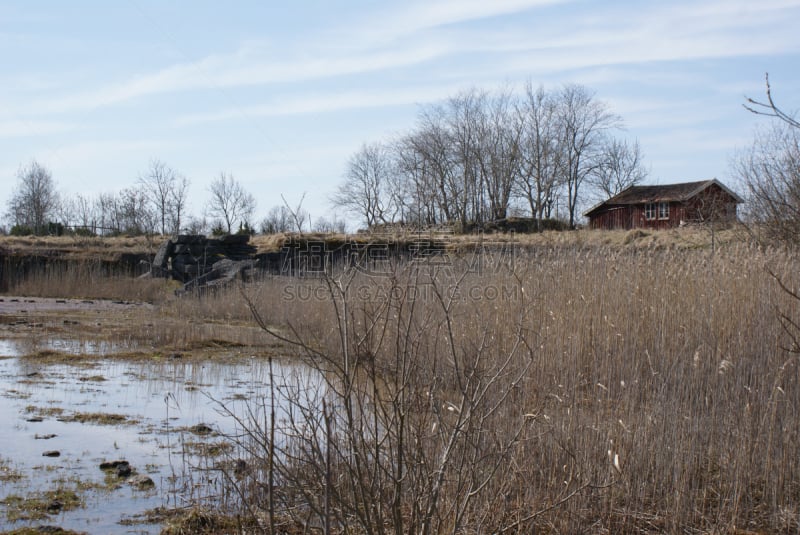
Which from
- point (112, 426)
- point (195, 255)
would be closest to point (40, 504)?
point (112, 426)

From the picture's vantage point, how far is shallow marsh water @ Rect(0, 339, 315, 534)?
4.32 m

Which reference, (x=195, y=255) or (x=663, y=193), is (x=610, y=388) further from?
(x=663, y=193)

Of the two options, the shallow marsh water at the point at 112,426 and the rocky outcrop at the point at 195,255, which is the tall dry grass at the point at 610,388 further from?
the rocky outcrop at the point at 195,255

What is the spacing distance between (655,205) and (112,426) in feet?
112

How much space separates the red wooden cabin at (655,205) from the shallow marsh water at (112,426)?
2739 cm

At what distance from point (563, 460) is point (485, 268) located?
18.7 ft

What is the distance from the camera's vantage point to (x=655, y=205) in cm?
3634

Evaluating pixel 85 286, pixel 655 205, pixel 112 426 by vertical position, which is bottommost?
pixel 112 426

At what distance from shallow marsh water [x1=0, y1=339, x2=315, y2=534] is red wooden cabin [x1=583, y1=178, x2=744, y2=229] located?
2739 centimetres

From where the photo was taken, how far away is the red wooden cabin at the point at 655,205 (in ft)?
110

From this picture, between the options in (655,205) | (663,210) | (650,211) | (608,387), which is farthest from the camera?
(650,211)

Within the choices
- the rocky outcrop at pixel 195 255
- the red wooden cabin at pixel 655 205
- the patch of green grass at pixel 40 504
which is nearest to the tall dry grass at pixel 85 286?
the rocky outcrop at pixel 195 255

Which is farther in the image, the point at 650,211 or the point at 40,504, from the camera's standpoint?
the point at 650,211

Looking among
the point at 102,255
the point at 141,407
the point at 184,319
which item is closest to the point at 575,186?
the point at 102,255
